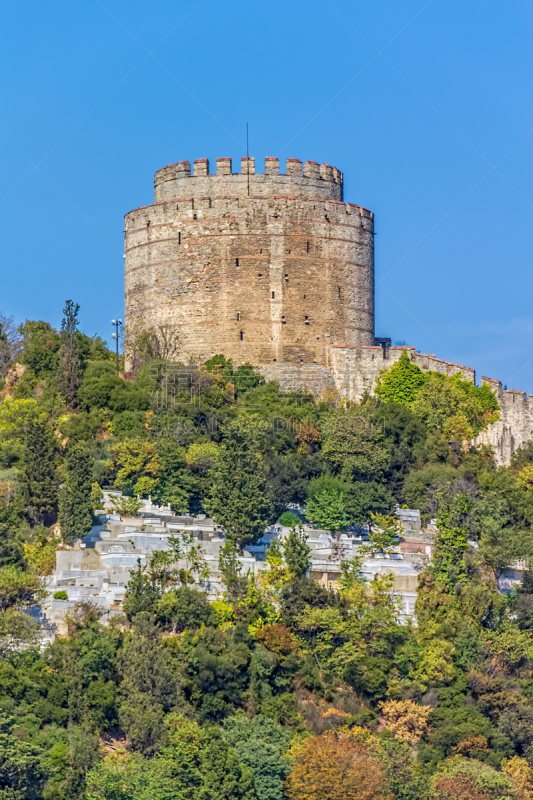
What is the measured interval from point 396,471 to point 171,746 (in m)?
13.8

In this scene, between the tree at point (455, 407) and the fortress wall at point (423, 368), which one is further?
the fortress wall at point (423, 368)

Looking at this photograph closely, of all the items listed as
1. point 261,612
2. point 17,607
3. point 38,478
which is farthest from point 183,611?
point 38,478

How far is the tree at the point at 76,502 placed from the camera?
43.0 m

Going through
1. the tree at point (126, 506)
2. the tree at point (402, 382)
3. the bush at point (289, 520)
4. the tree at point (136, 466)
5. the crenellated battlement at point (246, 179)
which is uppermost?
the crenellated battlement at point (246, 179)

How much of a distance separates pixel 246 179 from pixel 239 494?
1119cm

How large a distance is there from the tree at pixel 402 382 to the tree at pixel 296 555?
892 centimetres

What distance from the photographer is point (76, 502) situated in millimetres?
43250

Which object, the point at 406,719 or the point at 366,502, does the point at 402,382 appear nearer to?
the point at 366,502

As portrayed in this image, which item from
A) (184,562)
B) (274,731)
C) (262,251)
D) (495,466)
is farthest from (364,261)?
(274,731)

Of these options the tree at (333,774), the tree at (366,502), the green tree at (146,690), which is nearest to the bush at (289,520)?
the tree at (366,502)

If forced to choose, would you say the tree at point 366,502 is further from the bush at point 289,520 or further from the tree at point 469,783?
the tree at point 469,783

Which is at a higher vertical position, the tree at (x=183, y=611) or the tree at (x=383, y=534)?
the tree at (x=383, y=534)

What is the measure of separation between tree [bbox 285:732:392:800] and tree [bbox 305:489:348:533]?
8.93 metres

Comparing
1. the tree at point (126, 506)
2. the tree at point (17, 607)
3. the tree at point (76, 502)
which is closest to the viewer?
the tree at point (17, 607)
